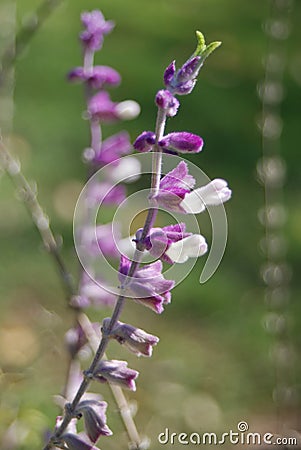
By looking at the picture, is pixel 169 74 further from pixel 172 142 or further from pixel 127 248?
pixel 127 248

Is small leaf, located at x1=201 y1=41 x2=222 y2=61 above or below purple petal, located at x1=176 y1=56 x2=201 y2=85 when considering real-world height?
below

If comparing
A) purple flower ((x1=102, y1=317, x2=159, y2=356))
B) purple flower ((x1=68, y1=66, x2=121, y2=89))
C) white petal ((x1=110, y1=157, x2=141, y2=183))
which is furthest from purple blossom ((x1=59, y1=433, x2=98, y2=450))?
purple flower ((x1=68, y1=66, x2=121, y2=89))

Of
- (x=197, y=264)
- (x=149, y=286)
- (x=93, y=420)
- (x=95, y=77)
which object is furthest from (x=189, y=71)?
(x=197, y=264)

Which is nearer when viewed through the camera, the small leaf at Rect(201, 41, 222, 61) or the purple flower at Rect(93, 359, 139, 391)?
the small leaf at Rect(201, 41, 222, 61)

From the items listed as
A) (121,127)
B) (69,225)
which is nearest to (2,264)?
(69,225)

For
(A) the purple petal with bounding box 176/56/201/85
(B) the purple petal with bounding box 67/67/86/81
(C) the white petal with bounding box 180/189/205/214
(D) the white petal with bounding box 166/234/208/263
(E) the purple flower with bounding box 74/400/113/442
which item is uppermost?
(B) the purple petal with bounding box 67/67/86/81

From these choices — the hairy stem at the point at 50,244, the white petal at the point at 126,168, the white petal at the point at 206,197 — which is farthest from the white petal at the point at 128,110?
the white petal at the point at 206,197

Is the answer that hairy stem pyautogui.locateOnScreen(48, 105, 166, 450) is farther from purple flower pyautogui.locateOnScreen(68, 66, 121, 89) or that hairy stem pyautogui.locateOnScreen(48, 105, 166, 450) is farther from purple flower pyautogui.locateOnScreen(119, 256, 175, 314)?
purple flower pyautogui.locateOnScreen(68, 66, 121, 89)
